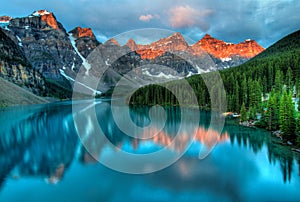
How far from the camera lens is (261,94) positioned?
63969 mm

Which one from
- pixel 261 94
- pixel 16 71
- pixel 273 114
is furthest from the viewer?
pixel 16 71

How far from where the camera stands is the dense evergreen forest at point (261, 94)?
31.9 m

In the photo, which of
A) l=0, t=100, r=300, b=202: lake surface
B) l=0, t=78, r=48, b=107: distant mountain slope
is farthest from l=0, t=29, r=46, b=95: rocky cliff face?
l=0, t=100, r=300, b=202: lake surface

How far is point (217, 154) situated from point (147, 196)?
14.4m

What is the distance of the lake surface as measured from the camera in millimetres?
17234

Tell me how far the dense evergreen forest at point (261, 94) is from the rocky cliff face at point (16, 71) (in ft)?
274

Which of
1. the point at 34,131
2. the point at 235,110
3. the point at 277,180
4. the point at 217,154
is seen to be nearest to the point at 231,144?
the point at 217,154

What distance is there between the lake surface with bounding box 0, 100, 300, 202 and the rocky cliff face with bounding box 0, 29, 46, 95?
127 meters

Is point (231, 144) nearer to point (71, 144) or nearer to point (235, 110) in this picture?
point (71, 144)

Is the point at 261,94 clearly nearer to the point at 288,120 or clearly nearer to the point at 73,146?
the point at 288,120

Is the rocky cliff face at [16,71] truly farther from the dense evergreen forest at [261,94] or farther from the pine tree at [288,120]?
the pine tree at [288,120]

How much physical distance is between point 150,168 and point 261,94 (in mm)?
53480

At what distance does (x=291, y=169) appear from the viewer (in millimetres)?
21312

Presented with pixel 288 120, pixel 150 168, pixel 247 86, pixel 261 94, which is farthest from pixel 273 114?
pixel 247 86
